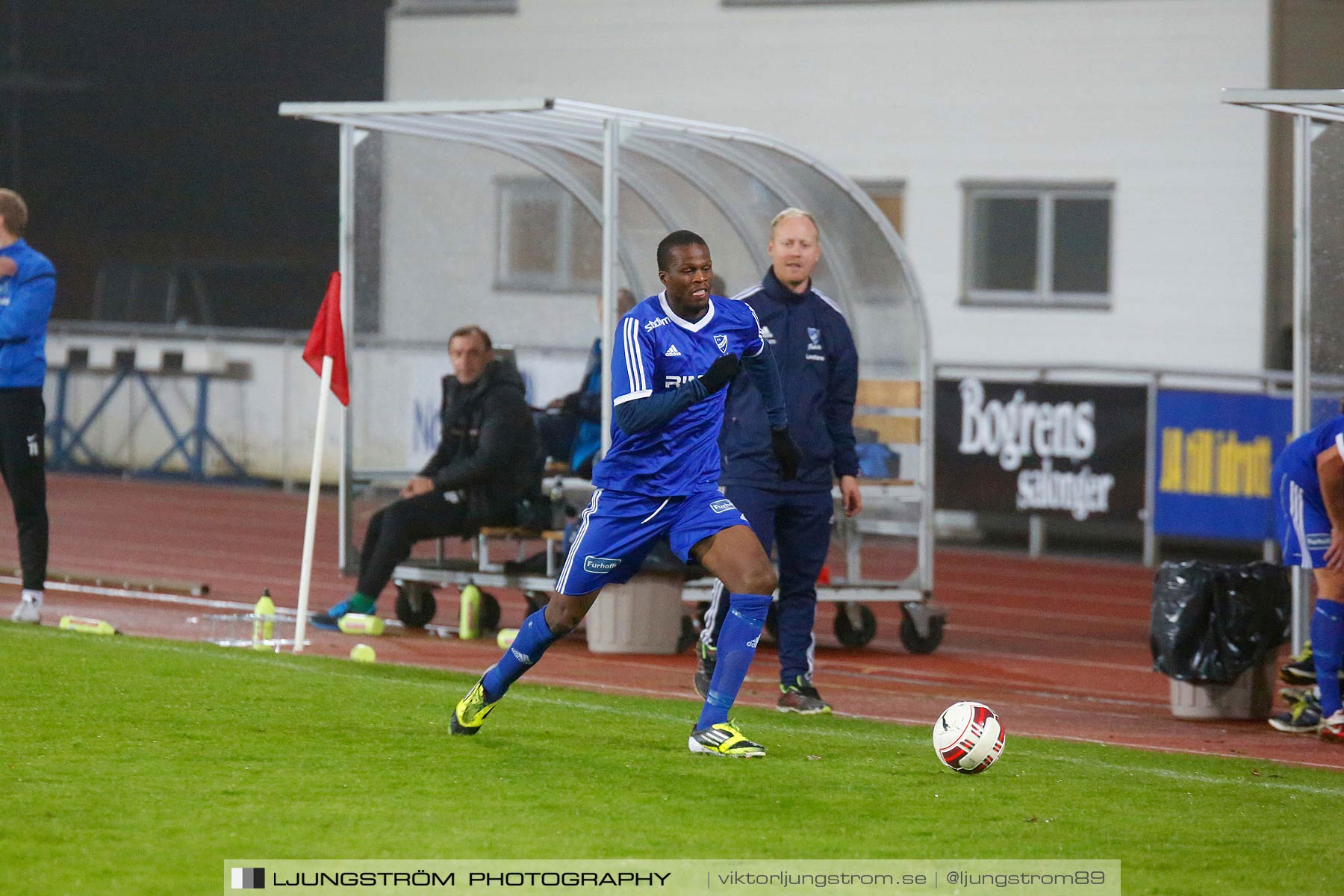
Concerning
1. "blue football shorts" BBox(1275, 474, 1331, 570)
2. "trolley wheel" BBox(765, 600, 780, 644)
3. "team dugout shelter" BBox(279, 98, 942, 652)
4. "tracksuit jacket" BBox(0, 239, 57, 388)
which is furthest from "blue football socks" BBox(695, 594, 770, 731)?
"tracksuit jacket" BBox(0, 239, 57, 388)

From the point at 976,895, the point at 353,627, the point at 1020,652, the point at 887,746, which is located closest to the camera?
the point at 976,895

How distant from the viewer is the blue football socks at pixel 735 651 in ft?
24.7

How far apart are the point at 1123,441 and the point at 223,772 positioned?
38.5ft

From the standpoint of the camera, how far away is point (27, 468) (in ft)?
35.6

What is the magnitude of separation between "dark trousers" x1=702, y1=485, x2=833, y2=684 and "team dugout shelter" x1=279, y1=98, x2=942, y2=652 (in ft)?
7.94

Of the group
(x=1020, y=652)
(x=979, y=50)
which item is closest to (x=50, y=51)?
(x=979, y=50)

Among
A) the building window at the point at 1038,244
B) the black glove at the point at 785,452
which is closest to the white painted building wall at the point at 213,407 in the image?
the building window at the point at 1038,244

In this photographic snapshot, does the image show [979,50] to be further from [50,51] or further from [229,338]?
[50,51]

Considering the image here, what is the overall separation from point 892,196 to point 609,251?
9881 mm

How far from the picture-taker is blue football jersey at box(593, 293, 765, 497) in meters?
7.35

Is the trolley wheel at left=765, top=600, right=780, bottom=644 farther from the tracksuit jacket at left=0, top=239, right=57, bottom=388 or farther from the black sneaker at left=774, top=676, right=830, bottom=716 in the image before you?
the tracksuit jacket at left=0, top=239, right=57, bottom=388

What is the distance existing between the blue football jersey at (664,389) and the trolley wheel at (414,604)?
502cm

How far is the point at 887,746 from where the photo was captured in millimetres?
8172

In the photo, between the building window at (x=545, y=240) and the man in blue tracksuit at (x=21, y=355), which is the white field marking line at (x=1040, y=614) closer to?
the building window at (x=545, y=240)
